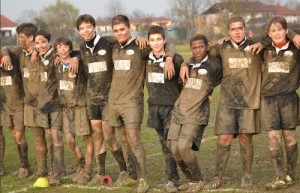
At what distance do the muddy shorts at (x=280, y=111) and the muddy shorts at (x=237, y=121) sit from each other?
138 mm

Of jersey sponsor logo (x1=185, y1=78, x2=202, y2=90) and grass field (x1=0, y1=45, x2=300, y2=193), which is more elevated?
jersey sponsor logo (x1=185, y1=78, x2=202, y2=90)

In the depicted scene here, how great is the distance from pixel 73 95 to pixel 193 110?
1.96 meters

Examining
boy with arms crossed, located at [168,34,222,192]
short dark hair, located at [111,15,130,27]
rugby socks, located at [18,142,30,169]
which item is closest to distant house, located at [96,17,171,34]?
rugby socks, located at [18,142,30,169]

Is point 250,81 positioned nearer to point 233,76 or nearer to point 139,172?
point 233,76

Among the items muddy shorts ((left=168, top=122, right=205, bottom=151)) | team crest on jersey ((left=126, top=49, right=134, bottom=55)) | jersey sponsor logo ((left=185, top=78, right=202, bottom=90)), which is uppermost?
team crest on jersey ((left=126, top=49, right=134, bottom=55))

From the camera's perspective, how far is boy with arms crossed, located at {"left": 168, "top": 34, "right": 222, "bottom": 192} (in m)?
6.37

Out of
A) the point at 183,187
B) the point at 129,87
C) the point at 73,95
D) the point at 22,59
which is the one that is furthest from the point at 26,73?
the point at 183,187

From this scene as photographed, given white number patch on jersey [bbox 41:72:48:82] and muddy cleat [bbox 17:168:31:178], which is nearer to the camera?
white number patch on jersey [bbox 41:72:48:82]

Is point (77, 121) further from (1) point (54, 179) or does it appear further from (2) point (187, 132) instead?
(2) point (187, 132)

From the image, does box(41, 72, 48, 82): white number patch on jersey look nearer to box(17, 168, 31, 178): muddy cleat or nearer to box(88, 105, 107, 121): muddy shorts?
box(88, 105, 107, 121): muddy shorts

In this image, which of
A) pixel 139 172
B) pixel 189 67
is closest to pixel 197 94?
pixel 189 67

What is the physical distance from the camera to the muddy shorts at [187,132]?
20.9ft

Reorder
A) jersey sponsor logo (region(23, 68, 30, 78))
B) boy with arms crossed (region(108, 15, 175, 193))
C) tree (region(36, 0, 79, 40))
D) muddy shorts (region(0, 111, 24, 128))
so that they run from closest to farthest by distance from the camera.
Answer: boy with arms crossed (region(108, 15, 175, 193)), jersey sponsor logo (region(23, 68, 30, 78)), muddy shorts (region(0, 111, 24, 128)), tree (region(36, 0, 79, 40))

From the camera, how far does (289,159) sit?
21.8ft
